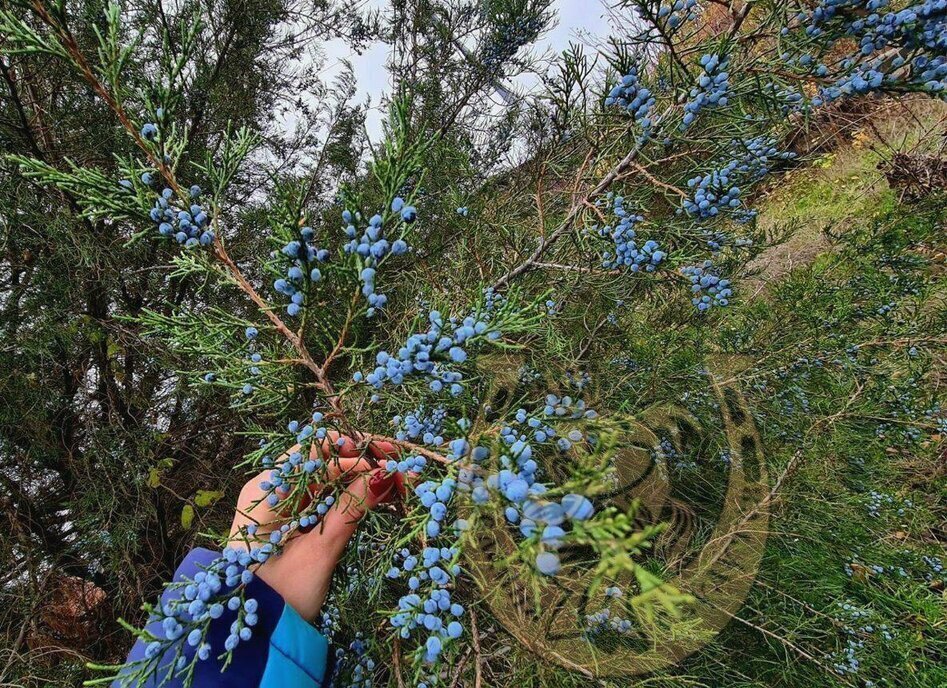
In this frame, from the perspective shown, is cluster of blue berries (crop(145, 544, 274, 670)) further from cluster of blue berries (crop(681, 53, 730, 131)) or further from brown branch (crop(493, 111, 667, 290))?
cluster of blue berries (crop(681, 53, 730, 131))

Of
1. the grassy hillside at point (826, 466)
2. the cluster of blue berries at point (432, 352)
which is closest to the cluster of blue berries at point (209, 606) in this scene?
the cluster of blue berries at point (432, 352)

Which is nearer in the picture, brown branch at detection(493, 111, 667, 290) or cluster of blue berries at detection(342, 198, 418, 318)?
cluster of blue berries at detection(342, 198, 418, 318)

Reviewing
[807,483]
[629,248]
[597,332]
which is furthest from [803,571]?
[629,248]

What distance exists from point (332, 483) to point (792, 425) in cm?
286

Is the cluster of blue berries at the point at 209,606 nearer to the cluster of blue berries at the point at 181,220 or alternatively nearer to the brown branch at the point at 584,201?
the cluster of blue berries at the point at 181,220

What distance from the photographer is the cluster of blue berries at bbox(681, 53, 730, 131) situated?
1.18 m

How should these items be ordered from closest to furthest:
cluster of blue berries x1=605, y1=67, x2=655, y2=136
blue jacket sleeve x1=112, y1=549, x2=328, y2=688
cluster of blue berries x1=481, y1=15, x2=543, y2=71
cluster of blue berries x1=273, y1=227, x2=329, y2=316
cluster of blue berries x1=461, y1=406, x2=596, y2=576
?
cluster of blue berries x1=461, y1=406, x2=596, y2=576 < cluster of blue berries x1=273, y1=227, x2=329, y2=316 < blue jacket sleeve x1=112, y1=549, x2=328, y2=688 < cluster of blue berries x1=605, y1=67, x2=655, y2=136 < cluster of blue berries x1=481, y1=15, x2=543, y2=71

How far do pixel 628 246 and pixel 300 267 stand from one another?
104cm

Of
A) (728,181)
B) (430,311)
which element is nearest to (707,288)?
(728,181)

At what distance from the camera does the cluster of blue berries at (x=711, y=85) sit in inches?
46.4

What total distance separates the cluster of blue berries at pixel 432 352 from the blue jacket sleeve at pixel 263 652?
1.98 ft

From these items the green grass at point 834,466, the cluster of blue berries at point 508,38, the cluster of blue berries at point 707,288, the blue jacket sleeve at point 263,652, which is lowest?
the green grass at point 834,466
